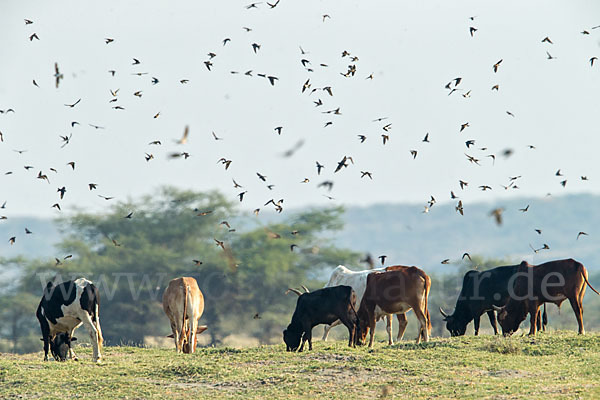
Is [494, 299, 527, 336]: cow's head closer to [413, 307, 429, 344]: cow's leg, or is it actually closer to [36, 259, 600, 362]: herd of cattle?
[36, 259, 600, 362]: herd of cattle

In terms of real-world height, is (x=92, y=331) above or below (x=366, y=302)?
below

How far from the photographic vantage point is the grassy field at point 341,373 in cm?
1595

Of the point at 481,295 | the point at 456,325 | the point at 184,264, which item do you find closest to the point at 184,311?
the point at 456,325

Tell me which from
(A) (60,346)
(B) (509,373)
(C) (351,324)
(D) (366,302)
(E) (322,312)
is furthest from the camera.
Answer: (D) (366,302)

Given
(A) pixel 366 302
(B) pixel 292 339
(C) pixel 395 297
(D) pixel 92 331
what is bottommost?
(B) pixel 292 339

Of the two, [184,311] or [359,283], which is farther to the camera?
[359,283]

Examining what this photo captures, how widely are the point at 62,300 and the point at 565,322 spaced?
46.5 m

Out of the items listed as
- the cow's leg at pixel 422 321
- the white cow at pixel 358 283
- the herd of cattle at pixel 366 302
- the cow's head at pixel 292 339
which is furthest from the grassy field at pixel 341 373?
the white cow at pixel 358 283

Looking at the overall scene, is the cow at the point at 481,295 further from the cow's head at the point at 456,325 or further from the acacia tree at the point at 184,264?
the acacia tree at the point at 184,264

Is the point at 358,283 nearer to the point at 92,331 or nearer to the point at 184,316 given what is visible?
the point at 184,316

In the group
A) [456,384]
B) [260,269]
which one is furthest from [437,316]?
[456,384]

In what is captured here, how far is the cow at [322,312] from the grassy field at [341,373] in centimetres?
62

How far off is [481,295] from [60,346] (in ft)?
33.9

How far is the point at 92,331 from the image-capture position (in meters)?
19.4
